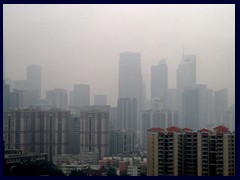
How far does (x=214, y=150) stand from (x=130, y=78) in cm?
107

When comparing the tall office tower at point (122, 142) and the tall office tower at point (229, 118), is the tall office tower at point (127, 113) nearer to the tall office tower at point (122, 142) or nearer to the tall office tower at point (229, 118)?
the tall office tower at point (122, 142)

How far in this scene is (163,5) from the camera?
3.29m

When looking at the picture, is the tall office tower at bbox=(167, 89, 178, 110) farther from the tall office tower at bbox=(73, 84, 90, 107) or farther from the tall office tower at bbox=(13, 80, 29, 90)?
the tall office tower at bbox=(13, 80, 29, 90)

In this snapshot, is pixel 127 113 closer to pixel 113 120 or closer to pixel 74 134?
pixel 113 120

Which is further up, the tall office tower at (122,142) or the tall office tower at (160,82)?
the tall office tower at (160,82)

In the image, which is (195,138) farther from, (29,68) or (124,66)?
(29,68)

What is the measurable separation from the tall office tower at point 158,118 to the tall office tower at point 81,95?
23.8 inches

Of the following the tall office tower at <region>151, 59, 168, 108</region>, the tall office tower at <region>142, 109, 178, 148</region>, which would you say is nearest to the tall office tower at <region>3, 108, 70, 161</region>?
the tall office tower at <region>142, 109, 178, 148</region>

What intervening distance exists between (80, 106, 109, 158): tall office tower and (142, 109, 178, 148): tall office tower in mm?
396

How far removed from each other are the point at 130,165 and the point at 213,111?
974 millimetres

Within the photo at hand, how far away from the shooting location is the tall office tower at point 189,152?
128 inches

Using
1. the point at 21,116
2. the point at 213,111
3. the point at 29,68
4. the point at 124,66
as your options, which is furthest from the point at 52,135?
the point at 213,111

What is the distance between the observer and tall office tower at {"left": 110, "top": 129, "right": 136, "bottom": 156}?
12.0 feet

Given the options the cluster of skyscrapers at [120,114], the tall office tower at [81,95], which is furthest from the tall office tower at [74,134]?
the tall office tower at [81,95]
